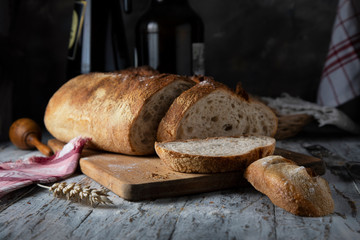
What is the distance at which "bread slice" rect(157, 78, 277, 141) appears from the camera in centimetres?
192

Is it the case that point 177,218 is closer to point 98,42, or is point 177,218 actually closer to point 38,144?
point 38,144

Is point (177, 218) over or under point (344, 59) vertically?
under

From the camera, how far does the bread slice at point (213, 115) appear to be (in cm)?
192

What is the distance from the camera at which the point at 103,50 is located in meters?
2.92

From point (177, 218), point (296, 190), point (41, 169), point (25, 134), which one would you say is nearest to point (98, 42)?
point (25, 134)

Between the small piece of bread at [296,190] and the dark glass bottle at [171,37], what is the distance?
5.15 ft

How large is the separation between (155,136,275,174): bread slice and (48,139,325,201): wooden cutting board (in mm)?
33

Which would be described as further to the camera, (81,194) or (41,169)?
(41,169)

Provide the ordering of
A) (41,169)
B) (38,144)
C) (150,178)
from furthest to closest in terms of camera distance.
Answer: (38,144)
(41,169)
(150,178)

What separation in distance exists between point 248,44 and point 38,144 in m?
2.08

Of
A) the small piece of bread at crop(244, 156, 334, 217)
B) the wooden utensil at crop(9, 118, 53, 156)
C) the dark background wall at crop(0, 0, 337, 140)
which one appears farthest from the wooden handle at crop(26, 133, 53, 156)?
the small piece of bread at crop(244, 156, 334, 217)

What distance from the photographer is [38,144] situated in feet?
8.16

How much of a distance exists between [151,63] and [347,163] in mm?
1492

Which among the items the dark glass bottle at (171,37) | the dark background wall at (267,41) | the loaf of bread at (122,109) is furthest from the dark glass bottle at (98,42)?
the dark background wall at (267,41)
